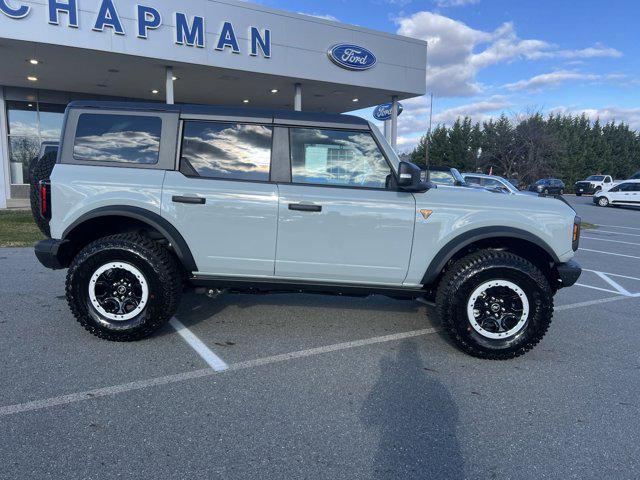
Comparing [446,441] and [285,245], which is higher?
[285,245]

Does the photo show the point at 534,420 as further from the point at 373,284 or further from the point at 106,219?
the point at 106,219

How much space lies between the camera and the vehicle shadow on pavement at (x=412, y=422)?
232 centimetres

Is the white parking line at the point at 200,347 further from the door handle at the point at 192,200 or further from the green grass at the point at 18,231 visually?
the green grass at the point at 18,231

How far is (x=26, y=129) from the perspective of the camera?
54.5 feet

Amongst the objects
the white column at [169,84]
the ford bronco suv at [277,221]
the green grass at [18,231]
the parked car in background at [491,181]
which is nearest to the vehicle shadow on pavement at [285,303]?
the ford bronco suv at [277,221]

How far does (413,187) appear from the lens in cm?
357

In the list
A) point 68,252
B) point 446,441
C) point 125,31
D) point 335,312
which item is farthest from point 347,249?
point 125,31

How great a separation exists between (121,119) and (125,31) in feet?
30.6

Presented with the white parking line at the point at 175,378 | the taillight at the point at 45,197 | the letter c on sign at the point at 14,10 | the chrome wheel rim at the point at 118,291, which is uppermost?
the letter c on sign at the point at 14,10

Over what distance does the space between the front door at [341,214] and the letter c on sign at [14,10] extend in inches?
408

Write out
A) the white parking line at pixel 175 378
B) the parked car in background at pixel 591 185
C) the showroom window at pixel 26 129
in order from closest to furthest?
the white parking line at pixel 175 378 → the showroom window at pixel 26 129 → the parked car in background at pixel 591 185

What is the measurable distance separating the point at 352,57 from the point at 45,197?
12526mm

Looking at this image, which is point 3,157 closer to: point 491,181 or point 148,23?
point 148,23

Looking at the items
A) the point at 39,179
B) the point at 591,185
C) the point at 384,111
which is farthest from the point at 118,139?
the point at 591,185
